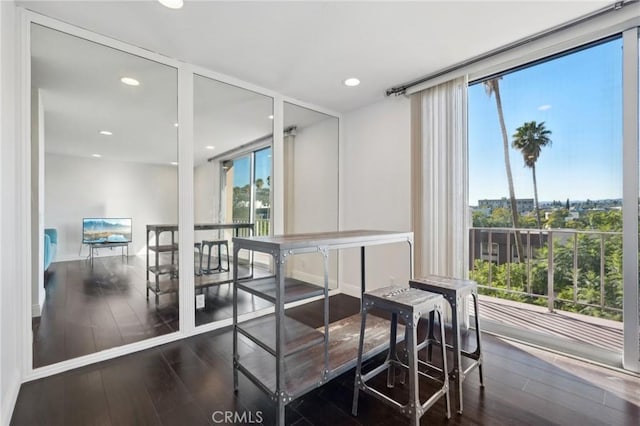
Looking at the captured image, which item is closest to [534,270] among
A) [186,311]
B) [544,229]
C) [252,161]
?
[544,229]

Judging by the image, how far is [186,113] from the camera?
262cm

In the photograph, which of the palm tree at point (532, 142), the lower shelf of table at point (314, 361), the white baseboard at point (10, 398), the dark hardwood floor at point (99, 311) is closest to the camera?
the white baseboard at point (10, 398)

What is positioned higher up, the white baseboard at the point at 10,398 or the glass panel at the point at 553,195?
the glass panel at the point at 553,195

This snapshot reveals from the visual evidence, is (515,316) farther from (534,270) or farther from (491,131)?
(491,131)

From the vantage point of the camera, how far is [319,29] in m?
2.13

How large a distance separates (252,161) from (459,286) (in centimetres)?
249

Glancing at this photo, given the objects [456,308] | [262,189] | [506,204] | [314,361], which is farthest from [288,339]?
[506,204]

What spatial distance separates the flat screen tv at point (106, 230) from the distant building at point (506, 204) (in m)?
3.47

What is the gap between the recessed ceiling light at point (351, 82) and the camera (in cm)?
296

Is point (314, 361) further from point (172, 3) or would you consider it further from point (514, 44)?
point (514, 44)

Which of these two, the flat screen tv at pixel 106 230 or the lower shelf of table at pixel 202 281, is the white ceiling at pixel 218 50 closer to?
the flat screen tv at pixel 106 230

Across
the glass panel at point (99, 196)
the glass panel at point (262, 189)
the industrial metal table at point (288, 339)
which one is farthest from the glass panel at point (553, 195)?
the glass panel at point (99, 196)

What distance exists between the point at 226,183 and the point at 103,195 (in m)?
1.06

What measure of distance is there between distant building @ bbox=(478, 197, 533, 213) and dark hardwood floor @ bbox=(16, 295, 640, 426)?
130cm
